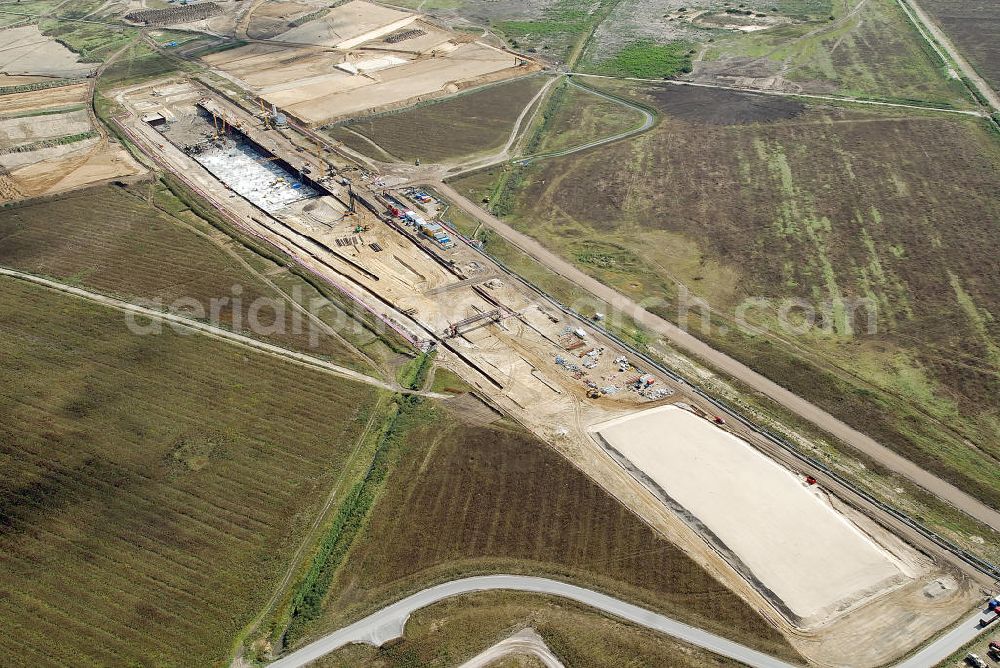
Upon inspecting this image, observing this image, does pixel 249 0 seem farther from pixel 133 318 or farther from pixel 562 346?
pixel 562 346

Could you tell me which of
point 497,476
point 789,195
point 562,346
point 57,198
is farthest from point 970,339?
point 57,198

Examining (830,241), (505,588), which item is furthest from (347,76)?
(505,588)

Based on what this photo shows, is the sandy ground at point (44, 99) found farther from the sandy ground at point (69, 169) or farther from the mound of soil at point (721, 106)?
the mound of soil at point (721, 106)

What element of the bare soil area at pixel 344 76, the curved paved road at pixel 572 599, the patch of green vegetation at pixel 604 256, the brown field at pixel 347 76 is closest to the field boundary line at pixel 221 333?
the curved paved road at pixel 572 599

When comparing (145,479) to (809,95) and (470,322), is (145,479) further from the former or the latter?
(809,95)

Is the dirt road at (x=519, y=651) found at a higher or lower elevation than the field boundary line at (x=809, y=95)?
lower

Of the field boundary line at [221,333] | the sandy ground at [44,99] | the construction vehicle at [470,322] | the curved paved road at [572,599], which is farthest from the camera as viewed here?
the sandy ground at [44,99]
